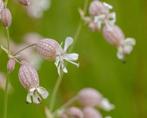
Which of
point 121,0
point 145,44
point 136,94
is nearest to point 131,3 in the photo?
point 121,0

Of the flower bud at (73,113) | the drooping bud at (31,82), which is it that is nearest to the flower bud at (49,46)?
the drooping bud at (31,82)

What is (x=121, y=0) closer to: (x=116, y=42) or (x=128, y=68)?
(x=128, y=68)

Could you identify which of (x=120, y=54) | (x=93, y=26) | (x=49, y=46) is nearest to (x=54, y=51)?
(x=49, y=46)

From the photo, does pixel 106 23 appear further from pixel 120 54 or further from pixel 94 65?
pixel 94 65

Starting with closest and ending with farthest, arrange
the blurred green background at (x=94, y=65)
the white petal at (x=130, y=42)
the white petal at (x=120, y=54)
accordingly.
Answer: the white petal at (x=120, y=54) < the white petal at (x=130, y=42) < the blurred green background at (x=94, y=65)

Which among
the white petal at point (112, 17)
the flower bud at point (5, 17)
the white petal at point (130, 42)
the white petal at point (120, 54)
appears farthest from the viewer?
the white petal at point (130, 42)

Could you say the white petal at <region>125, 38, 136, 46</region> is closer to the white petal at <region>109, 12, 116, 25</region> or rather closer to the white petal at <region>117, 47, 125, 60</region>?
the white petal at <region>117, 47, 125, 60</region>

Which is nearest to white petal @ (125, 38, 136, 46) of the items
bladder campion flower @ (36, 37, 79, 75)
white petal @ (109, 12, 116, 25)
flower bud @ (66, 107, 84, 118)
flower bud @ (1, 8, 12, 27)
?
white petal @ (109, 12, 116, 25)

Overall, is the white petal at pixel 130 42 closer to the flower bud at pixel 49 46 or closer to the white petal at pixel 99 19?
the white petal at pixel 99 19
